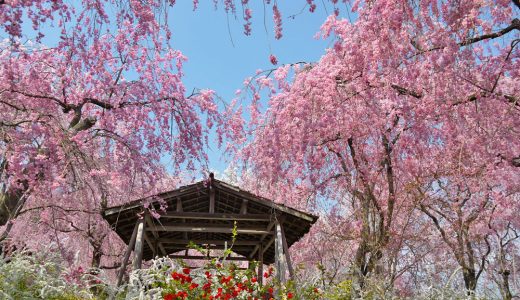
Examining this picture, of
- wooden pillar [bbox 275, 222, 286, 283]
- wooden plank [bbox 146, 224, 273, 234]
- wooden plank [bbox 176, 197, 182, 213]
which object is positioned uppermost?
wooden plank [bbox 176, 197, 182, 213]

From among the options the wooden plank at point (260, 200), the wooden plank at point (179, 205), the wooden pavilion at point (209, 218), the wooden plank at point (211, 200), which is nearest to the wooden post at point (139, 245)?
the wooden pavilion at point (209, 218)

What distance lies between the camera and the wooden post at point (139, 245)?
27.6 ft

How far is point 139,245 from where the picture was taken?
8.62 metres

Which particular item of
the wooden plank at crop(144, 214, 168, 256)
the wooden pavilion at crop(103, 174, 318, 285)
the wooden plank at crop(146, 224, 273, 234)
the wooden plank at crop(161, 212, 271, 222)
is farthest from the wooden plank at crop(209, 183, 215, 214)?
the wooden plank at crop(144, 214, 168, 256)

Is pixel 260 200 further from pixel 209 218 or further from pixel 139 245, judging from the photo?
pixel 139 245

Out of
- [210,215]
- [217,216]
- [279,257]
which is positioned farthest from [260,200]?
[279,257]

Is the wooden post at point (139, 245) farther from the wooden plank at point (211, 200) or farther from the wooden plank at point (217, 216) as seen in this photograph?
the wooden plank at point (211, 200)

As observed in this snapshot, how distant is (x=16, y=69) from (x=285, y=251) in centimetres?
624

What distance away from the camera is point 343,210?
1169 centimetres

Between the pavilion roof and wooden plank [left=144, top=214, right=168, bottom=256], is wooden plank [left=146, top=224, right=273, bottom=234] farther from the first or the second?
wooden plank [left=144, top=214, right=168, bottom=256]

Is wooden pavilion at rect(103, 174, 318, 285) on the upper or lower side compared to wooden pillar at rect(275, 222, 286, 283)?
upper

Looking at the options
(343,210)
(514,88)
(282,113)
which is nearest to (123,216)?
(282,113)

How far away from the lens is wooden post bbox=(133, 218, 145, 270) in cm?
841

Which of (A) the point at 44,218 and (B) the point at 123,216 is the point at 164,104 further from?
(A) the point at 44,218
